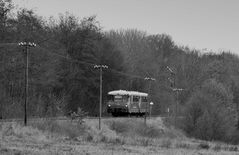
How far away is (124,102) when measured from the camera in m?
62.0

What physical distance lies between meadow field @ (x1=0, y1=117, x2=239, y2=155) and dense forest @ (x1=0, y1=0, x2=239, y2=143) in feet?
18.1

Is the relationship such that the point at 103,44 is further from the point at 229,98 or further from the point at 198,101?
the point at 229,98

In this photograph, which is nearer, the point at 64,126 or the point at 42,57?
the point at 64,126

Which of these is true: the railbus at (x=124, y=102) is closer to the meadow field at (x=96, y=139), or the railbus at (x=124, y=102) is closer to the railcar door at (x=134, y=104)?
the railcar door at (x=134, y=104)

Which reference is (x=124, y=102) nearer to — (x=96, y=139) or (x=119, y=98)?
(x=119, y=98)

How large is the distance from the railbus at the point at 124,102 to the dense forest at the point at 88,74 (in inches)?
237

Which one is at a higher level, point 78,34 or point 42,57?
point 78,34

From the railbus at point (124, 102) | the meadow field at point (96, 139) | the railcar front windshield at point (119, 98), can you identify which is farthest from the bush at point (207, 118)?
the railcar front windshield at point (119, 98)

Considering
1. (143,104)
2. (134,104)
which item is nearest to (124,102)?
(134,104)

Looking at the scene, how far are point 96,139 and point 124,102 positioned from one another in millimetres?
24752

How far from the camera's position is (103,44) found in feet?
265

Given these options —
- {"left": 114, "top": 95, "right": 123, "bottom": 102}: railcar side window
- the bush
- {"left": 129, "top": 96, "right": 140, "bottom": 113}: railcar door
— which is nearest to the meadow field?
{"left": 129, "top": 96, "right": 140, "bottom": 113}: railcar door

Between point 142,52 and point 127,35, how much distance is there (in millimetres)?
8584

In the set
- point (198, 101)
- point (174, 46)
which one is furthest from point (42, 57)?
point (174, 46)
